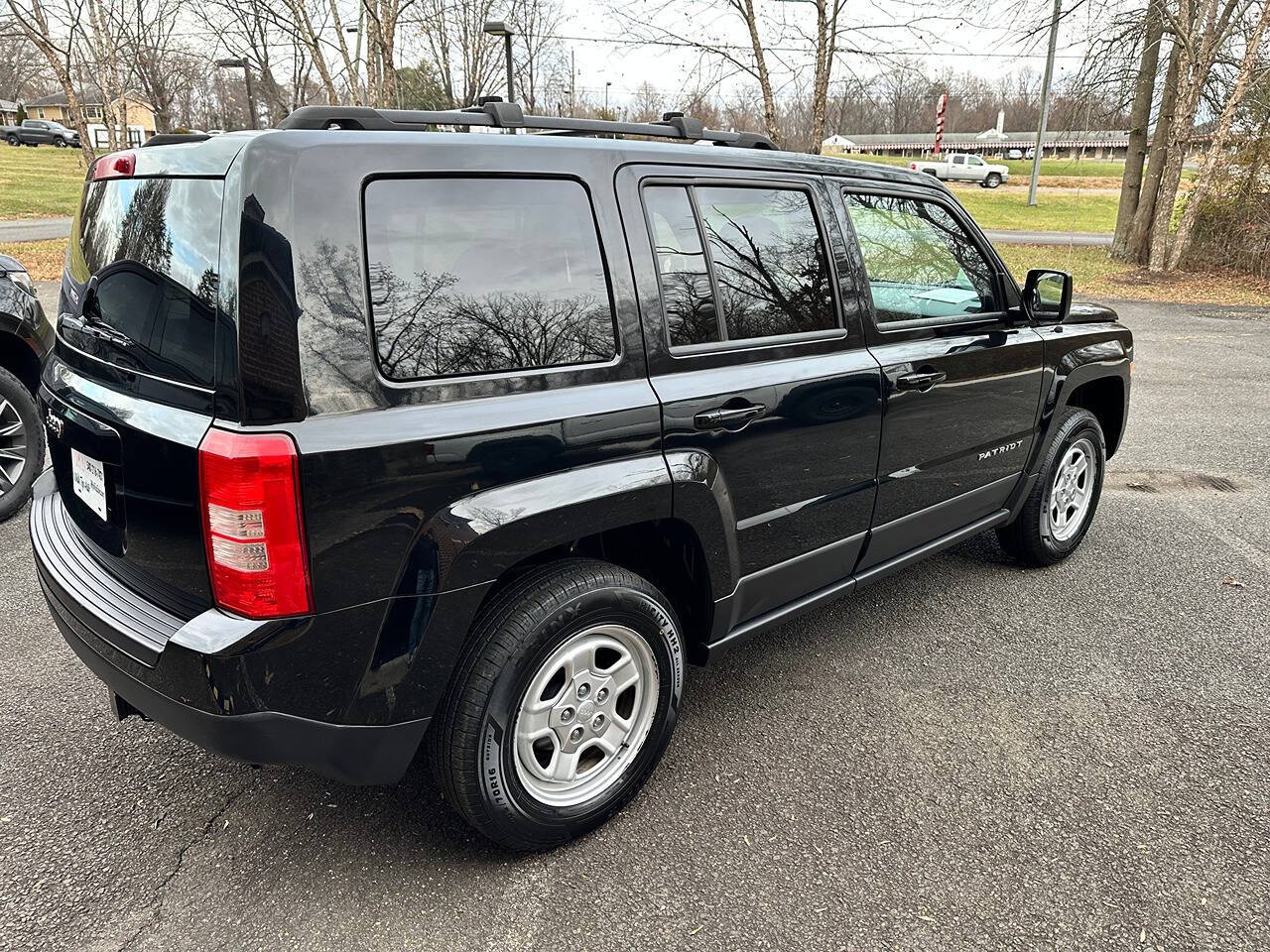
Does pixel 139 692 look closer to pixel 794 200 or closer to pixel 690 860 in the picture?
pixel 690 860

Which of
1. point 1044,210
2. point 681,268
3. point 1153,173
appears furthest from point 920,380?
point 1044,210

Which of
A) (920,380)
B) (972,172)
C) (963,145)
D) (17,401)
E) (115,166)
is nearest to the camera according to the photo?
(115,166)

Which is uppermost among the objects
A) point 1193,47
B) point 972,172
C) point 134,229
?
point 1193,47

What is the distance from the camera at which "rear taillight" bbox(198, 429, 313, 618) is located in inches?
71.0

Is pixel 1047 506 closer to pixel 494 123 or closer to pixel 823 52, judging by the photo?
pixel 494 123

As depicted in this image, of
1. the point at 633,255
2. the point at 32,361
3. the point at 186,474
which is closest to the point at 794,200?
the point at 633,255

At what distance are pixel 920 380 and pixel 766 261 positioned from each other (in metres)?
0.78

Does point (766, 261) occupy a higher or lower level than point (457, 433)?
higher

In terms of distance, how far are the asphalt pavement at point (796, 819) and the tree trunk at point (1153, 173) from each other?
15.4 meters

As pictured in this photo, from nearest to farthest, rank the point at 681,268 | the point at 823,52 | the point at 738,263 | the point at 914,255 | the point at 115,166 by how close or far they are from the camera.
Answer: the point at 115,166 < the point at 681,268 < the point at 738,263 < the point at 914,255 < the point at 823,52

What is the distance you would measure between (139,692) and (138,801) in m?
0.72

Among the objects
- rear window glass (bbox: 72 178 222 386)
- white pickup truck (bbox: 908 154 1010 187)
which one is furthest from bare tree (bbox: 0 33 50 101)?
white pickup truck (bbox: 908 154 1010 187)

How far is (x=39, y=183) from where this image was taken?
29125 millimetres

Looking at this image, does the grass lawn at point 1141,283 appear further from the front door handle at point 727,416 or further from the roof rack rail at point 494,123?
the front door handle at point 727,416
